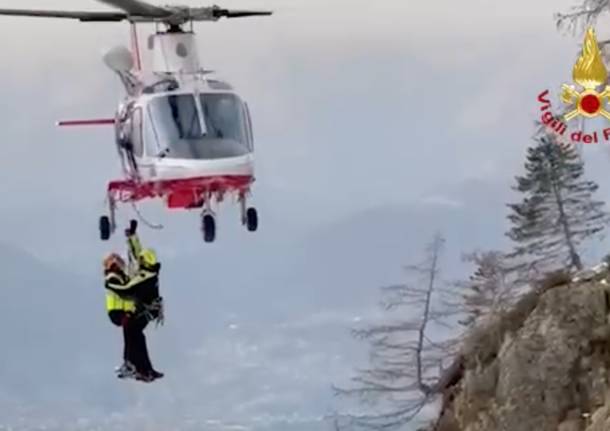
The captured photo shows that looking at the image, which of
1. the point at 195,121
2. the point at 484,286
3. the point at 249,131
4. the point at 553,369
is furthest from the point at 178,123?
the point at 484,286

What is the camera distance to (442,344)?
22188mm

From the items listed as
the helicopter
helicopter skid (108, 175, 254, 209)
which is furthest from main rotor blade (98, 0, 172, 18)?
helicopter skid (108, 175, 254, 209)

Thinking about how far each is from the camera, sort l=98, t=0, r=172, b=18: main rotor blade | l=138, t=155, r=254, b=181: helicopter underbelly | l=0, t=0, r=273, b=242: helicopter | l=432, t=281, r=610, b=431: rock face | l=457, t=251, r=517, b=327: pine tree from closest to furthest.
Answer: l=98, t=0, r=172, b=18: main rotor blade < l=138, t=155, r=254, b=181: helicopter underbelly < l=0, t=0, r=273, b=242: helicopter < l=432, t=281, r=610, b=431: rock face < l=457, t=251, r=517, b=327: pine tree

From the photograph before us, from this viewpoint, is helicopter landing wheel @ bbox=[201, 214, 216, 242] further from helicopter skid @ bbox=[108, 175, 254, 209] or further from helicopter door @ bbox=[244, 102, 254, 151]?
helicopter door @ bbox=[244, 102, 254, 151]

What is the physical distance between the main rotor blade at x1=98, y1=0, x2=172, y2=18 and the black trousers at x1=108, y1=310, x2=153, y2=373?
185 cm

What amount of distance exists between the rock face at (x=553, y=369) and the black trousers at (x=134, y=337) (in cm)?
555

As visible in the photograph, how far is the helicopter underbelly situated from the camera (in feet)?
42.7

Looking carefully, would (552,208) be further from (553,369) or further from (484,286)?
(553,369)

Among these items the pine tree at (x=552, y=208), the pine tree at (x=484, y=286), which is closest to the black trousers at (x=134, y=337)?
the pine tree at (x=484, y=286)

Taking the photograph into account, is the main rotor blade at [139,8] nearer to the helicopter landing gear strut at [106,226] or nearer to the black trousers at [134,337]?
the helicopter landing gear strut at [106,226]

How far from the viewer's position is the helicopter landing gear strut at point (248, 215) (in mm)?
13375

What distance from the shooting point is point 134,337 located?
1346 centimetres

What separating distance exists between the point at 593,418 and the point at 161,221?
17.4ft

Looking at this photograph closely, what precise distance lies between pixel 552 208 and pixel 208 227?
10.6 m
